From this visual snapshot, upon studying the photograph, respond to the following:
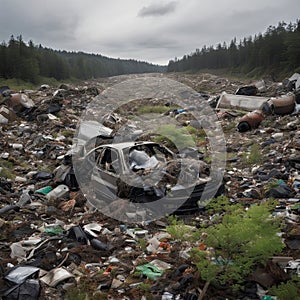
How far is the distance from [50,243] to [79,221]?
0.97 meters

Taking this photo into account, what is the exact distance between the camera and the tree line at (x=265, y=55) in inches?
1428

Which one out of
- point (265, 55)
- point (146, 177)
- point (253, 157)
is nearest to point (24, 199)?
point (146, 177)

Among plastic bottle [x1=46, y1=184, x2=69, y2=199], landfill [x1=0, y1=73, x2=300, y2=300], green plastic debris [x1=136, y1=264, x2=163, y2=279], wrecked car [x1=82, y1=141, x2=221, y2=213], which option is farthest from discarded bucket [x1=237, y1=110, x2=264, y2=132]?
green plastic debris [x1=136, y1=264, x2=163, y2=279]

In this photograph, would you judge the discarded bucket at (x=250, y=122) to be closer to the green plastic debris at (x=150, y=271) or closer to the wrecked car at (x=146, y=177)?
the wrecked car at (x=146, y=177)

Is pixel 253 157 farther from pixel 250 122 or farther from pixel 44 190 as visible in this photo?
pixel 44 190

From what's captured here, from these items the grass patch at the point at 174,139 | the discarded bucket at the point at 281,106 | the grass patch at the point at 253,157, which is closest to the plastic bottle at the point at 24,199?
the grass patch at the point at 174,139

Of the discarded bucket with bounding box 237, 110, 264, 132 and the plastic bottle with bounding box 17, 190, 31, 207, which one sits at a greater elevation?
the discarded bucket with bounding box 237, 110, 264, 132

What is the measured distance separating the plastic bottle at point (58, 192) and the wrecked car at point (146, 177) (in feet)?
Result: 2.11

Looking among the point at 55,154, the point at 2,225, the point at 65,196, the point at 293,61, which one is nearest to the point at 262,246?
the point at 2,225

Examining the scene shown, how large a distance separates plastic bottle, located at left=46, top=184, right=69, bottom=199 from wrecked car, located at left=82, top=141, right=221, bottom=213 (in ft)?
2.11

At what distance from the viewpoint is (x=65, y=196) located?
21.2 ft

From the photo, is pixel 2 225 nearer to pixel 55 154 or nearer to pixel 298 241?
pixel 298 241

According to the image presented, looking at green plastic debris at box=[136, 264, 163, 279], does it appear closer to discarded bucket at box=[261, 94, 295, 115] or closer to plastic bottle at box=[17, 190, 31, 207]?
plastic bottle at box=[17, 190, 31, 207]

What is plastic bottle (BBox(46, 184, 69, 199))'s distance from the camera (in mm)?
6398
